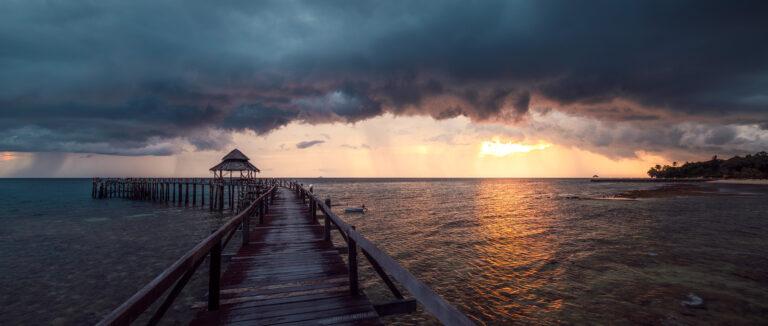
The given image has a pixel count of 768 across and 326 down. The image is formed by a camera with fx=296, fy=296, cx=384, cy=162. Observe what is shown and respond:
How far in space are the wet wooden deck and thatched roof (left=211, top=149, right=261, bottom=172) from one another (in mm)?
29272

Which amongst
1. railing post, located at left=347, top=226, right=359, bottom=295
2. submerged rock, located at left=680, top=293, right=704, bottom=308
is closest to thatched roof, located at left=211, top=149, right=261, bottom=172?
railing post, located at left=347, top=226, right=359, bottom=295

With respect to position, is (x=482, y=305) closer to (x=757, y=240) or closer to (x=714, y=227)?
(x=757, y=240)

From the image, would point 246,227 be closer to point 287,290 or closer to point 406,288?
point 287,290

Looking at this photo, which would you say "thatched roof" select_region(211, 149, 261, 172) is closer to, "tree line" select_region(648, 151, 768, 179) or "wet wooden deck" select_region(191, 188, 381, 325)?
"wet wooden deck" select_region(191, 188, 381, 325)

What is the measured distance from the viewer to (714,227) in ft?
55.4

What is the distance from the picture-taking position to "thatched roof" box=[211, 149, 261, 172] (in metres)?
33.7

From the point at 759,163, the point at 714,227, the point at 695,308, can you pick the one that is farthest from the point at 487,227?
the point at 759,163

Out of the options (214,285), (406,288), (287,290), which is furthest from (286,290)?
(406,288)

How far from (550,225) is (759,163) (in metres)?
133

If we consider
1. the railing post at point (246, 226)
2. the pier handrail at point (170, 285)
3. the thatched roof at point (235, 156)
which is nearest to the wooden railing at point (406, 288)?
the pier handrail at point (170, 285)

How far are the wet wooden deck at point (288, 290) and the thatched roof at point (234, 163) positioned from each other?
2927 centimetres

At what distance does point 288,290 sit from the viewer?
190 inches

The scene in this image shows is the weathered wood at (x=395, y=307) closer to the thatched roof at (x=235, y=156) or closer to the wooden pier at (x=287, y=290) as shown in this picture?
the wooden pier at (x=287, y=290)

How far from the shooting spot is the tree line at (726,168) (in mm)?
93750
